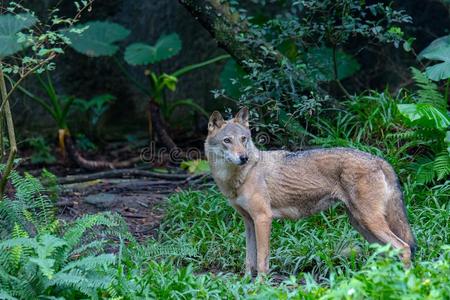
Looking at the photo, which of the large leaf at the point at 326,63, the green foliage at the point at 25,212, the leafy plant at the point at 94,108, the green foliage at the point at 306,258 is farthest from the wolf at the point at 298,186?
the leafy plant at the point at 94,108

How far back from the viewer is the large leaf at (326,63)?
1051cm

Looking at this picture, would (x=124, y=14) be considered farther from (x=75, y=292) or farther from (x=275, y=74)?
(x=75, y=292)

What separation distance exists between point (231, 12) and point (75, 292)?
508cm

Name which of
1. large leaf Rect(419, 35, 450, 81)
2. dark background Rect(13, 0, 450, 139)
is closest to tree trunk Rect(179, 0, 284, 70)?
large leaf Rect(419, 35, 450, 81)

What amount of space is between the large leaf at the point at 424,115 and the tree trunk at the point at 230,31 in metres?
2.03

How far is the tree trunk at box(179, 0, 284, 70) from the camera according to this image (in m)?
10.2

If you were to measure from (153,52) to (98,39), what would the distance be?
3.01ft

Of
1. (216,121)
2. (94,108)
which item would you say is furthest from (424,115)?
(94,108)

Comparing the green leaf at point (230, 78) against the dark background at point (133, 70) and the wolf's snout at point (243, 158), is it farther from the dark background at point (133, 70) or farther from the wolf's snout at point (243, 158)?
the wolf's snout at point (243, 158)

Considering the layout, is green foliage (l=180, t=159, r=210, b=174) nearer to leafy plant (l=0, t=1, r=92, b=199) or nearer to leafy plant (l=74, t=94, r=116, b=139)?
leafy plant (l=74, t=94, r=116, b=139)

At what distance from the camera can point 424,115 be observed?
8.84m

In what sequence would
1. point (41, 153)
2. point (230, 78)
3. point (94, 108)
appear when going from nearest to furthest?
point (230, 78) → point (41, 153) → point (94, 108)

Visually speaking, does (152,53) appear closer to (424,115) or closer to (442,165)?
(424,115)

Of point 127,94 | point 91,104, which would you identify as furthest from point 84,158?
point 127,94
